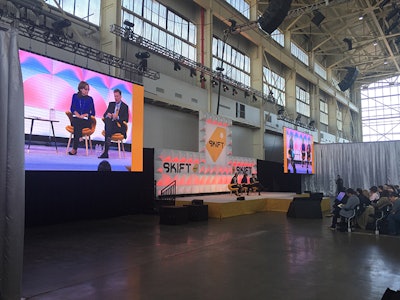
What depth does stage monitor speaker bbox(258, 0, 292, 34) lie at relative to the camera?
11.7 meters

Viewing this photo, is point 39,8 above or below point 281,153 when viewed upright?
above

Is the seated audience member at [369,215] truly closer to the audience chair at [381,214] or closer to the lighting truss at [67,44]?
the audience chair at [381,214]

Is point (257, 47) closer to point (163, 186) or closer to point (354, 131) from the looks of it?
point (163, 186)

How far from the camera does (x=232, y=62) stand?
17.3m

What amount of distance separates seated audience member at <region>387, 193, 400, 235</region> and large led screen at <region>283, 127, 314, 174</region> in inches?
402

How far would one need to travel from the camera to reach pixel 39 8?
831 cm

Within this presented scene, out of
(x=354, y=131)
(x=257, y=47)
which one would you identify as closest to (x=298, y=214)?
(x=257, y=47)

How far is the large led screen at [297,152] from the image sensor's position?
17.6 metres

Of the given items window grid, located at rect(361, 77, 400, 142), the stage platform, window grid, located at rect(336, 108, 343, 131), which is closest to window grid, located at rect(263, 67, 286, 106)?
the stage platform

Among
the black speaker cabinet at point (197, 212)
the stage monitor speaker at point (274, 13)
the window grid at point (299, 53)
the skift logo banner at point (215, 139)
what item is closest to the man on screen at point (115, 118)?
the black speaker cabinet at point (197, 212)

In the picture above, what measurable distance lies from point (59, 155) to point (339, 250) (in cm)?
575

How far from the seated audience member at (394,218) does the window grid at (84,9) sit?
31.4ft

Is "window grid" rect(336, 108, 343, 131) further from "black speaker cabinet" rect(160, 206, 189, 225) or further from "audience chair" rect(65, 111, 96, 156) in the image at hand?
"audience chair" rect(65, 111, 96, 156)

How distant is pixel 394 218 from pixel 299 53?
19.0 m
